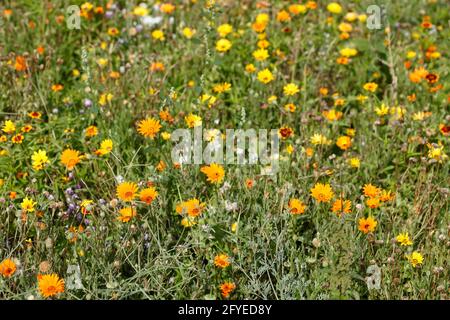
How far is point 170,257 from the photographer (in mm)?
2988

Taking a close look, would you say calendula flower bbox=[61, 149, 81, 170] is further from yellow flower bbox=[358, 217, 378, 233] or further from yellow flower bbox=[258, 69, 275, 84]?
yellow flower bbox=[358, 217, 378, 233]

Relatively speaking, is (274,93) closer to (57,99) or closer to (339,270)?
(57,99)

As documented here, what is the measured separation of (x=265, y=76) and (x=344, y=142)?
2.33ft

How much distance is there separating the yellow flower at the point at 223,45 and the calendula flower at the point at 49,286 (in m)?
2.29

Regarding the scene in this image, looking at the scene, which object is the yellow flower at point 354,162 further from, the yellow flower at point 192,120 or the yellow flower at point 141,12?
the yellow flower at point 141,12

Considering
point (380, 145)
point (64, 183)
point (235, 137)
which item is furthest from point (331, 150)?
point (64, 183)

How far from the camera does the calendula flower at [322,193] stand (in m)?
3.20

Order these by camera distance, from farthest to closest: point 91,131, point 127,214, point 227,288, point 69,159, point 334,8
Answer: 1. point 334,8
2. point 91,131
3. point 69,159
4. point 127,214
5. point 227,288

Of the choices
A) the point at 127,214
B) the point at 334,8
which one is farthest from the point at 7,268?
the point at 334,8

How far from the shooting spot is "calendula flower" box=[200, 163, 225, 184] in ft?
10.9

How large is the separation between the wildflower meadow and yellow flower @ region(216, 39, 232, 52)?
4cm

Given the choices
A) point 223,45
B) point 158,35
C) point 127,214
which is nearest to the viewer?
point 127,214

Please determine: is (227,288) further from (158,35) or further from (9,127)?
(158,35)

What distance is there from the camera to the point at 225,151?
3.86 meters
